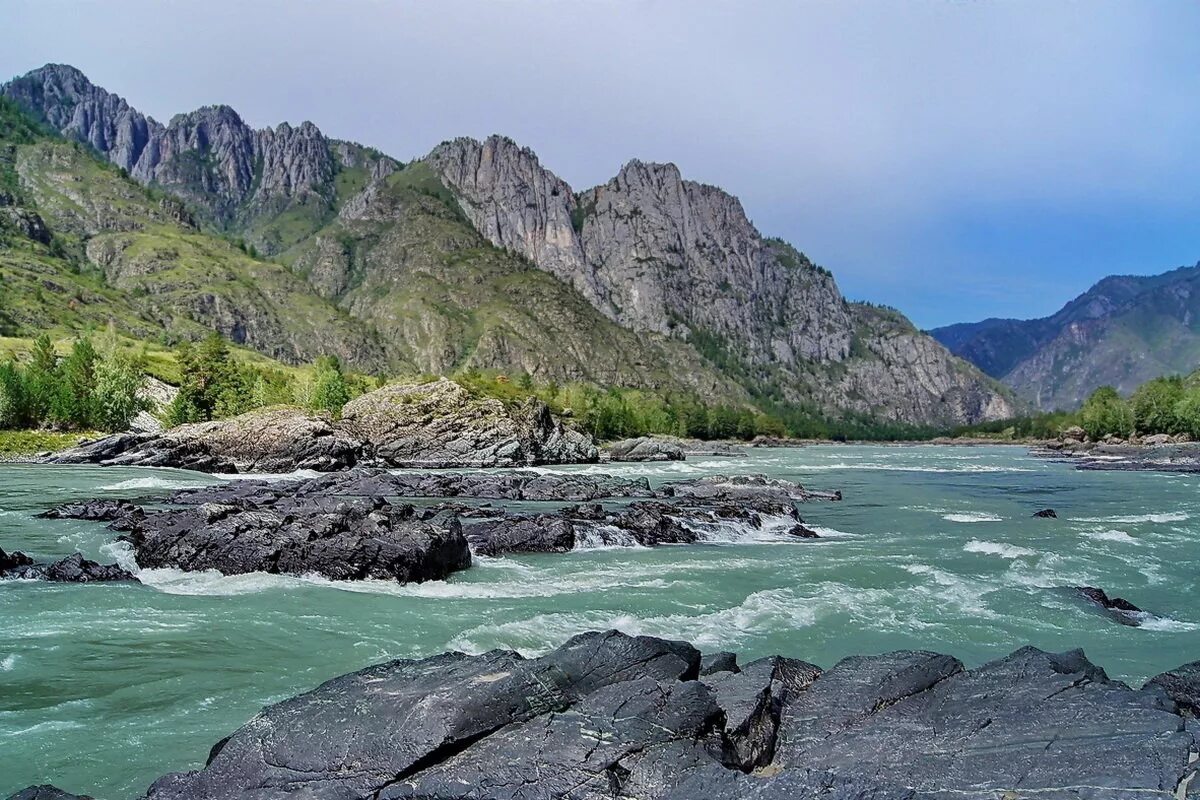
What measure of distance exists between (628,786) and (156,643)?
1618 cm

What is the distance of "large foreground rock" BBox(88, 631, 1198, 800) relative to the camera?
32.1ft

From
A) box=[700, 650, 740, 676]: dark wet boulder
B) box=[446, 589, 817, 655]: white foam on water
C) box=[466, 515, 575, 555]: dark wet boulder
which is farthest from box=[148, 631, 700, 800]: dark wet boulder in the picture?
box=[466, 515, 575, 555]: dark wet boulder

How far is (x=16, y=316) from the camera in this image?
19738cm

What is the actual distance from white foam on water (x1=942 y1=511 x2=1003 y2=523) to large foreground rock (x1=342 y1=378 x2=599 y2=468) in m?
76.1

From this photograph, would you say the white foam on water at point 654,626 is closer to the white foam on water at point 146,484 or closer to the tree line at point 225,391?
the white foam on water at point 146,484

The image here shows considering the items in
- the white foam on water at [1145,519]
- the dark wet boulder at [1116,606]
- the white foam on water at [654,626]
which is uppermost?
the white foam on water at [654,626]

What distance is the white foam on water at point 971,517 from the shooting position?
5262cm

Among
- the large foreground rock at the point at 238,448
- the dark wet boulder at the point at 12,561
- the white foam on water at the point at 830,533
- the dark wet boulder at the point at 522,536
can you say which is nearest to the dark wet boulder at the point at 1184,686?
the dark wet boulder at the point at 522,536

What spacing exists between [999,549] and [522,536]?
25.2m

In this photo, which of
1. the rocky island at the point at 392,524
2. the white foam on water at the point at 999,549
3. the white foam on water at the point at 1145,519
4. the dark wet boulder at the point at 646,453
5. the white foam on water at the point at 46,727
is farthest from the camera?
the dark wet boulder at the point at 646,453

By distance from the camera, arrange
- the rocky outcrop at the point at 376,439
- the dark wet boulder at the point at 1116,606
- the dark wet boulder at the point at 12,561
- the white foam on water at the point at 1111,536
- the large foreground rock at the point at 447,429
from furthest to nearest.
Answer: the large foreground rock at the point at 447,429
the rocky outcrop at the point at 376,439
the white foam on water at the point at 1111,536
the dark wet boulder at the point at 12,561
the dark wet boulder at the point at 1116,606

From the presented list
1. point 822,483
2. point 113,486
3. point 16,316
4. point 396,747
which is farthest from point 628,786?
point 16,316

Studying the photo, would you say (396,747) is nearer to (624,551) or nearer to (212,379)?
(624,551)

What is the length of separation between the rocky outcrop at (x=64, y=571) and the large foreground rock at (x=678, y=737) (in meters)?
20.8
